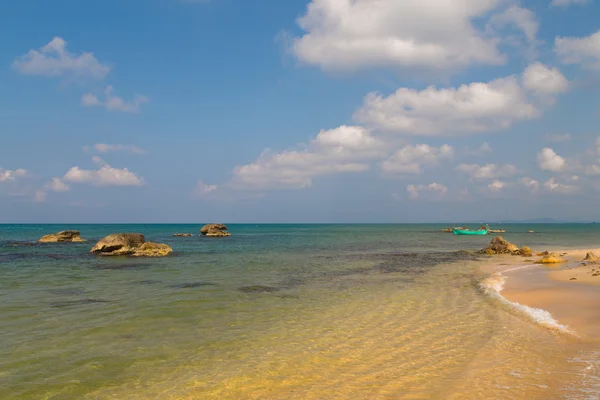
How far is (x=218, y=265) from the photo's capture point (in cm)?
3622

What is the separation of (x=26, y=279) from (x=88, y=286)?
6.41 m

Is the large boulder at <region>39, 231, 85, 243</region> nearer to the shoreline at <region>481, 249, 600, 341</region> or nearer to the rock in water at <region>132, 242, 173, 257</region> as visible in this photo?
the rock in water at <region>132, 242, 173, 257</region>

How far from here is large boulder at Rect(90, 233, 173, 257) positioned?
149 feet

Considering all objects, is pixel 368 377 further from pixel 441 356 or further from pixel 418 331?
pixel 418 331

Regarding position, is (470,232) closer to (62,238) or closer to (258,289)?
(62,238)

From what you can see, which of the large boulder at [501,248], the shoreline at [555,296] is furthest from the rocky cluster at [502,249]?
the shoreline at [555,296]

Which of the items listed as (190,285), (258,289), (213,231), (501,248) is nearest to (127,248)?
(190,285)

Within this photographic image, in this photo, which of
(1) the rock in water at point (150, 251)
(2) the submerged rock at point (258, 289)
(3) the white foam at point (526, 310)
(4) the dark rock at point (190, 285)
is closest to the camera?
(3) the white foam at point (526, 310)

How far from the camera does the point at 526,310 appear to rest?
15.9 metres

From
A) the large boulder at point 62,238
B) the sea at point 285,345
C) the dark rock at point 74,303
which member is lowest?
the large boulder at point 62,238

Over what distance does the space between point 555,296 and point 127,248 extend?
4337cm

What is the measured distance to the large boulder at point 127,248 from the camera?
4534cm

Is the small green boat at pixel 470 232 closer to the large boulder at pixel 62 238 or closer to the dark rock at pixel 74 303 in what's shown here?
the large boulder at pixel 62 238

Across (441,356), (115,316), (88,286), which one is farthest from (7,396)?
(88,286)
